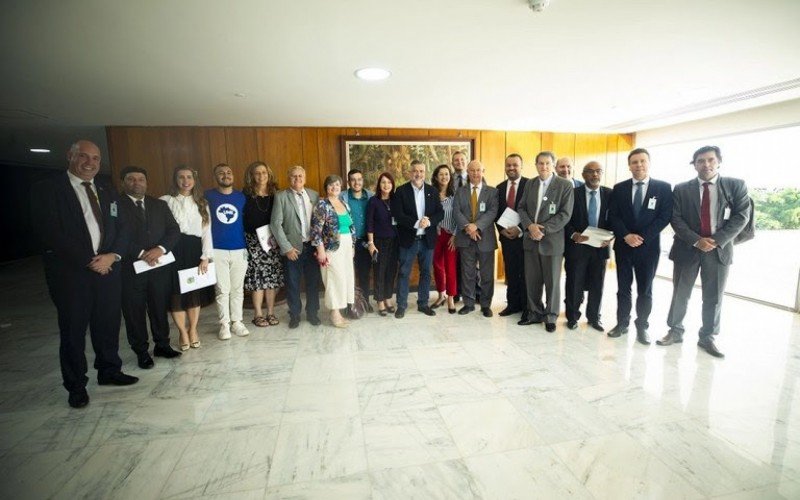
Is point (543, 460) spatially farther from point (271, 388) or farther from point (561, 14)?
point (561, 14)

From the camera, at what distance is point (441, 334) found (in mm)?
3801

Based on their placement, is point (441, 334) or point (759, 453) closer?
point (759, 453)

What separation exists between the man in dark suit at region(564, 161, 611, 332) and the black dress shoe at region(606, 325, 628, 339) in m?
0.15

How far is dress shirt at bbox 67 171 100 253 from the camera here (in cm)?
252

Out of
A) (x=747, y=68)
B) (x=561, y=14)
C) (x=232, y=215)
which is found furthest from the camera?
(x=232, y=215)

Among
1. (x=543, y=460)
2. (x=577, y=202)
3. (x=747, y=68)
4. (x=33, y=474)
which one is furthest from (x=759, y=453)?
(x=33, y=474)

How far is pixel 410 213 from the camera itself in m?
4.24

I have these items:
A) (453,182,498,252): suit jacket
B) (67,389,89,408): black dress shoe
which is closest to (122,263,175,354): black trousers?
(67,389,89,408): black dress shoe

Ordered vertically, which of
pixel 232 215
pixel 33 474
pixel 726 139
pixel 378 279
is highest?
pixel 726 139

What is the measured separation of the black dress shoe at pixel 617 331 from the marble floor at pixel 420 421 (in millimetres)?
89

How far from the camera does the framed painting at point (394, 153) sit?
5716 millimetres

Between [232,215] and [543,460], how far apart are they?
3412 millimetres

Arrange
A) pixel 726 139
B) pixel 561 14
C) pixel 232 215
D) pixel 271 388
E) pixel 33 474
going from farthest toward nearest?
pixel 726 139 → pixel 232 215 → pixel 271 388 → pixel 561 14 → pixel 33 474

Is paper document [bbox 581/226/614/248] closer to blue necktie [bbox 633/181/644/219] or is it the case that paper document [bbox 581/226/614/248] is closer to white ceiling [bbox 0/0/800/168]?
blue necktie [bbox 633/181/644/219]
